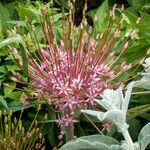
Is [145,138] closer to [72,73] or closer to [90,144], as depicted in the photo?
[90,144]

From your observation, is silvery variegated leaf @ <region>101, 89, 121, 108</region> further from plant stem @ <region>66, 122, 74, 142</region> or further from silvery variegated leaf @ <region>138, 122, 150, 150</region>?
plant stem @ <region>66, 122, 74, 142</region>

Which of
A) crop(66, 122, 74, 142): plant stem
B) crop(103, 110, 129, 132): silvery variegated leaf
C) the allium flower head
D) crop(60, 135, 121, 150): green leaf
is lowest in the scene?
crop(60, 135, 121, 150): green leaf

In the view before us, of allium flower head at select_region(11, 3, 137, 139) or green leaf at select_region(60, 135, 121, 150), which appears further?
allium flower head at select_region(11, 3, 137, 139)

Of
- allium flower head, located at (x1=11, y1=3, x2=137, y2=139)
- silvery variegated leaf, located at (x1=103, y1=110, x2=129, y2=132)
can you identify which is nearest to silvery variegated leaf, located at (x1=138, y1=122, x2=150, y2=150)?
silvery variegated leaf, located at (x1=103, y1=110, x2=129, y2=132)

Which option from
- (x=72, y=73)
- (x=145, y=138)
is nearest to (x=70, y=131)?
(x=72, y=73)

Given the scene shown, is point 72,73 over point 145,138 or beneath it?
over

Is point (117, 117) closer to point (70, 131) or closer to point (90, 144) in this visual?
point (90, 144)

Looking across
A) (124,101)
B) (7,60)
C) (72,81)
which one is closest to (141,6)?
(7,60)

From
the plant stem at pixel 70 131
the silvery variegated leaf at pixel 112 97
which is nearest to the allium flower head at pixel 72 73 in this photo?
the plant stem at pixel 70 131

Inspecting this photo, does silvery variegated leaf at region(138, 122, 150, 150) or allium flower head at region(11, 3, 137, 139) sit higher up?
allium flower head at region(11, 3, 137, 139)

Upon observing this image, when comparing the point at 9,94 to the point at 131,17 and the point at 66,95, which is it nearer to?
the point at 66,95

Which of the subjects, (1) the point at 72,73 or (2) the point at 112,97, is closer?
(2) the point at 112,97

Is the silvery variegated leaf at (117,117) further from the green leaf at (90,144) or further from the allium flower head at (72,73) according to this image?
the allium flower head at (72,73)
